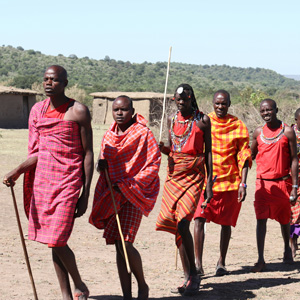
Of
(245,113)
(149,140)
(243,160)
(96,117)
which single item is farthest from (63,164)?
(96,117)

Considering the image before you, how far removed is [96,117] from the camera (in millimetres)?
41344

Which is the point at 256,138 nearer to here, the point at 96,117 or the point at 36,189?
the point at 36,189

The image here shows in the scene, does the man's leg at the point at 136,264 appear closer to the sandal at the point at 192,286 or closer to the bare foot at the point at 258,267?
the sandal at the point at 192,286

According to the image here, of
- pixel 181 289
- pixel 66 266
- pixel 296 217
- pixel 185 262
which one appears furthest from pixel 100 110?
pixel 66 266

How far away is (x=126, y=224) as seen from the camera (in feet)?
Answer: 17.2

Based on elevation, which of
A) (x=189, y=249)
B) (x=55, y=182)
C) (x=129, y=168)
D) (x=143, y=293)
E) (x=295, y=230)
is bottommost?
(x=143, y=293)

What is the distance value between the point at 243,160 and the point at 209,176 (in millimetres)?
812

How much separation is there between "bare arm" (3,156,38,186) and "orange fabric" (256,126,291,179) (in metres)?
3.21

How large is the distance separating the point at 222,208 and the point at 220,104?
113 cm

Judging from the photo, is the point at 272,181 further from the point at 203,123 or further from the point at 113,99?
the point at 113,99

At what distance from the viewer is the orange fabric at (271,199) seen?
7.30 metres

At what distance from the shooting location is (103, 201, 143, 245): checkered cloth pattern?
5234 millimetres

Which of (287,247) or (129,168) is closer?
(129,168)

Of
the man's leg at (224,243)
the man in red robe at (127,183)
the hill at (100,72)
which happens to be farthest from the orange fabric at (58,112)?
the hill at (100,72)
